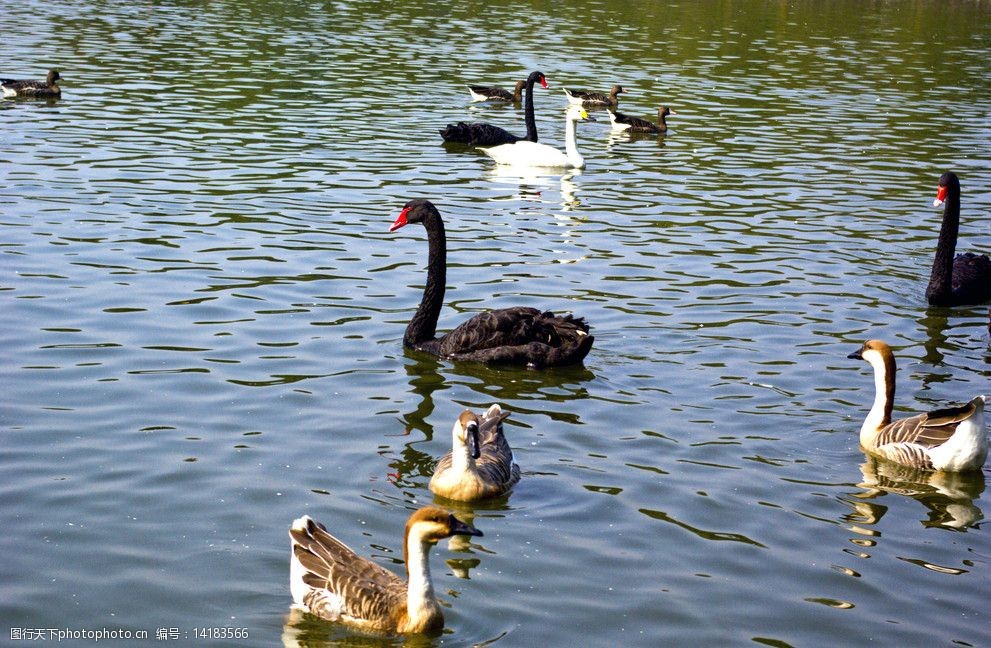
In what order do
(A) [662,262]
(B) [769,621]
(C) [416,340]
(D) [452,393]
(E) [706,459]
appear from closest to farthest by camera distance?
(B) [769,621] → (E) [706,459] → (D) [452,393] → (C) [416,340] → (A) [662,262]

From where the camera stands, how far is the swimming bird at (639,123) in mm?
25141

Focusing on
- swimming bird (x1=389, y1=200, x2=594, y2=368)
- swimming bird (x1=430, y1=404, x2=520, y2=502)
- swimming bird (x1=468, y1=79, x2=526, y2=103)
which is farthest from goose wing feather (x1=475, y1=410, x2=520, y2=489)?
swimming bird (x1=468, y1=79, x2=526, y2=103)

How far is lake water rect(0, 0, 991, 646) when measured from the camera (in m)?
7.98

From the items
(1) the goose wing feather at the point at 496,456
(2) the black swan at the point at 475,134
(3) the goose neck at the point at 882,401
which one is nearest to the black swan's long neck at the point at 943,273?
(3) the goose neck at the point at 882,401

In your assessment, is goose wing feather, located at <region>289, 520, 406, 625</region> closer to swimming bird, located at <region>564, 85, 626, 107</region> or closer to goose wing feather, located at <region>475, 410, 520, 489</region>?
goose wing feather, located at <region>475, 410, 520, 489</region>

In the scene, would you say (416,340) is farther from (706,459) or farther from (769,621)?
(769,621)

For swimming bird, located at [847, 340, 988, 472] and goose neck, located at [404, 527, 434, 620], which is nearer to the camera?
goose neck, located at [404, 527, 434, 620]

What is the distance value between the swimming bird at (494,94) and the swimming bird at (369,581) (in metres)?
21.0

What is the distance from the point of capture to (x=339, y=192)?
1889cm

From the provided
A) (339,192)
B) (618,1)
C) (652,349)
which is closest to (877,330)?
(652,349)

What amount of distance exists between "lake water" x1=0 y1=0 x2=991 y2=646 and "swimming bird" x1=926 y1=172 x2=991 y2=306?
0.26 metres

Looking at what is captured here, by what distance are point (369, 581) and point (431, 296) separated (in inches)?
227

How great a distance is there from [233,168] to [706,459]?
11755mm

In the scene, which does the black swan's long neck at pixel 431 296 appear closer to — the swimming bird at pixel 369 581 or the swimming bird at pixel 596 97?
the swimming bird at pixel 369 581
